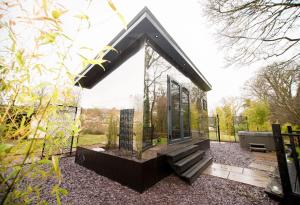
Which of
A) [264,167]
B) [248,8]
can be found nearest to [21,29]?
[248,8]

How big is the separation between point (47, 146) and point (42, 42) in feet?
1.61

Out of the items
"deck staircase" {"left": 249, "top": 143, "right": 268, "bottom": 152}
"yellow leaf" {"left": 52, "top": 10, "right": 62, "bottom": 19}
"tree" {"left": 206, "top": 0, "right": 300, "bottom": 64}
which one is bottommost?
"deck staircase" {"left": 249, "top": 143, "right": 268, "bottom": 152}

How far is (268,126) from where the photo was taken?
8.66 meters

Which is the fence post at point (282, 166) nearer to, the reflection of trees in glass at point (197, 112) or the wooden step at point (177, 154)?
the wooden step at point (177, 154)

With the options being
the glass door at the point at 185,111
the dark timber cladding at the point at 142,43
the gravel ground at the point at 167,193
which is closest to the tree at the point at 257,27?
the dark timber cladding at the point at 142,43

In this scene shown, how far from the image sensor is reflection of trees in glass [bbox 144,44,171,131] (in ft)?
10.9

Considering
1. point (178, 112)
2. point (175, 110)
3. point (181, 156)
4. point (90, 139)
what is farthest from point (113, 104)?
point (181, 156)

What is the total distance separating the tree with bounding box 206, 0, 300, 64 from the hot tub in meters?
3.71

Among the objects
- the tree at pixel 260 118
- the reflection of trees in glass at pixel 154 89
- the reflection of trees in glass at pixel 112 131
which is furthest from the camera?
the tree at pixel 260 118

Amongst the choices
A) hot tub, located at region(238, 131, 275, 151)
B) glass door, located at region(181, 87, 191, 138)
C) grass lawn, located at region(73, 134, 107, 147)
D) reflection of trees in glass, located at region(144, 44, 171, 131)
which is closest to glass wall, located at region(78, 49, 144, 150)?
grass lawn, located at region(73, 134, 107, 147)

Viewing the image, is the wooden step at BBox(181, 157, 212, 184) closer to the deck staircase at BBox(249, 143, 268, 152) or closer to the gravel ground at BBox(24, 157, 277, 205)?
the gravel ground at BBox(24, 157, 277, 205)

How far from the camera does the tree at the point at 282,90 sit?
15.0ft

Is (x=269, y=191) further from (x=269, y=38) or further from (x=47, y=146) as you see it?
(x=269, y=38)

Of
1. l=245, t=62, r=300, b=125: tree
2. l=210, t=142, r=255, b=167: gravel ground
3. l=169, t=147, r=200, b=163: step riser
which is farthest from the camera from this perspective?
l=245, t=62, r=300, b=125: tree
